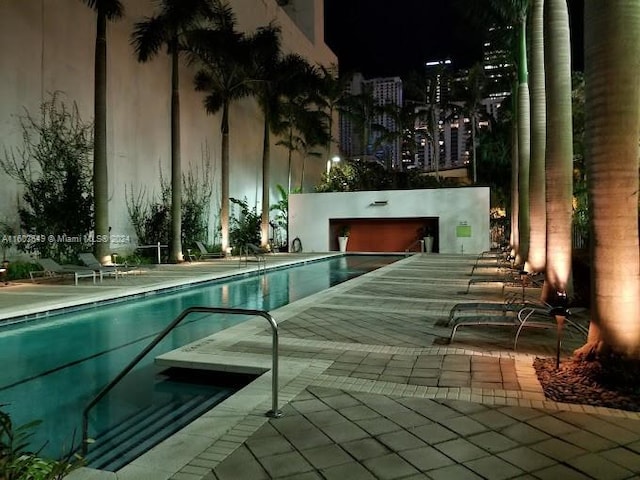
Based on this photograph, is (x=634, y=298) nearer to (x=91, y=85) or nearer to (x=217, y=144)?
(x=91, y=85)

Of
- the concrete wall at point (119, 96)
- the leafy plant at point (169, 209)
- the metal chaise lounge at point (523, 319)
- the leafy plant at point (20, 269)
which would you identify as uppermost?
the concrete wall at point (119, 96)

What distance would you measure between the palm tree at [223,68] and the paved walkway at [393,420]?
49.5ft

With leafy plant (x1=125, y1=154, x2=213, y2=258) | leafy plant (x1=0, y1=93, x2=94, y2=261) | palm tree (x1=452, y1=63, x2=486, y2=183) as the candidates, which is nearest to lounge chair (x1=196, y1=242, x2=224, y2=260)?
leafy plant (x1=125, y1=154, x2=213, y2=258)

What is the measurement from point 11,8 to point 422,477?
16.5 metres

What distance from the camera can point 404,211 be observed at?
25.5 metres

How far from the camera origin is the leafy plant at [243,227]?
86.9ft

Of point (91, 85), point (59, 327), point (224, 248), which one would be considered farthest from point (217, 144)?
point (59, 327)

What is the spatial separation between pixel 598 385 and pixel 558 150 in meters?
4.83

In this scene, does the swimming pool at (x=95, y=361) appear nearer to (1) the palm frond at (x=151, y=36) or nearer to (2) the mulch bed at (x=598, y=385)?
(2) the mulch bed at (x=598, y=385)

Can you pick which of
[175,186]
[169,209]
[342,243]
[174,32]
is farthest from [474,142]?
[174,32]

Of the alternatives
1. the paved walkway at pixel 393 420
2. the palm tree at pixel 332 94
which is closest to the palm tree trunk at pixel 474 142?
the palm tree at pixel 332 94

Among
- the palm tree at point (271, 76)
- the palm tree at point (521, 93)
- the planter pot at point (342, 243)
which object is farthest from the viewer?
the planter pot at point (342, 243)

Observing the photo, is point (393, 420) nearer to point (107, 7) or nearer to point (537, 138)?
point (537, 138)

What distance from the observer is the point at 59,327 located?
27.1 feet
